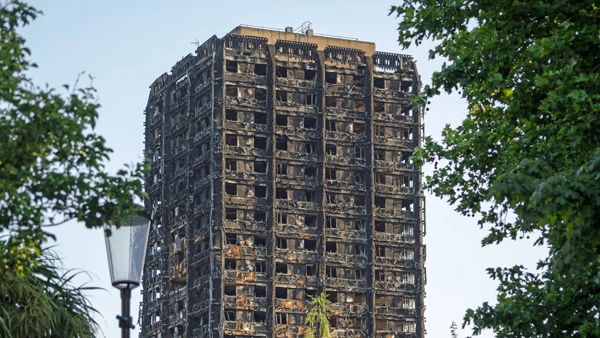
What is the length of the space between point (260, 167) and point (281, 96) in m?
8.19

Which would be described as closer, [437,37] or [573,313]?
[573,313]

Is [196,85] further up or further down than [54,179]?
further up

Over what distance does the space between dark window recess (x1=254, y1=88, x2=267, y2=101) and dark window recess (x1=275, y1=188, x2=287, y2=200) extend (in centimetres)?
969

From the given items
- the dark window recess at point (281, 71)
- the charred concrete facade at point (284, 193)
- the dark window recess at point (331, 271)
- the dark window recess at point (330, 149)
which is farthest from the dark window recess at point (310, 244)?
the dark window recess at point (281, 71)

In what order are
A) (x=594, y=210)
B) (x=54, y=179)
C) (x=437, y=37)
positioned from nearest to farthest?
1. (x=54, y=179)
2. (x=594, y=210)
3. (x=437, y=37)

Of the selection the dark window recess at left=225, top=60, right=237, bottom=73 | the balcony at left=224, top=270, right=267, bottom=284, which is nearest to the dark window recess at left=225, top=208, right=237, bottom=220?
the balcony at left=224, top=270, right=267, bottom=284

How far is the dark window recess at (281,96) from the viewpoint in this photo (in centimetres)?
15562

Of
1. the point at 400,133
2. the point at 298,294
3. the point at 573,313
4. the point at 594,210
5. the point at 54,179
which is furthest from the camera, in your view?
the point at 400,133

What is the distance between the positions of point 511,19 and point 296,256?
387 ft

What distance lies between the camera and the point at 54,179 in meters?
24.9

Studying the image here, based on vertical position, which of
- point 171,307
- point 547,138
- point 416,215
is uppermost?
point 416,215

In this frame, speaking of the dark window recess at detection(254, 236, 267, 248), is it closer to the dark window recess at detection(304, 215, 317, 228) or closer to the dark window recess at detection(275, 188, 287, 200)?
the dark window recess at detection(275, 188, 287, 200)

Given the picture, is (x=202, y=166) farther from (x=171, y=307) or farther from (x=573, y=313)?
(x=573, y=313)

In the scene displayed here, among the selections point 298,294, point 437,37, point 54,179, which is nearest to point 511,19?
point 437,37
